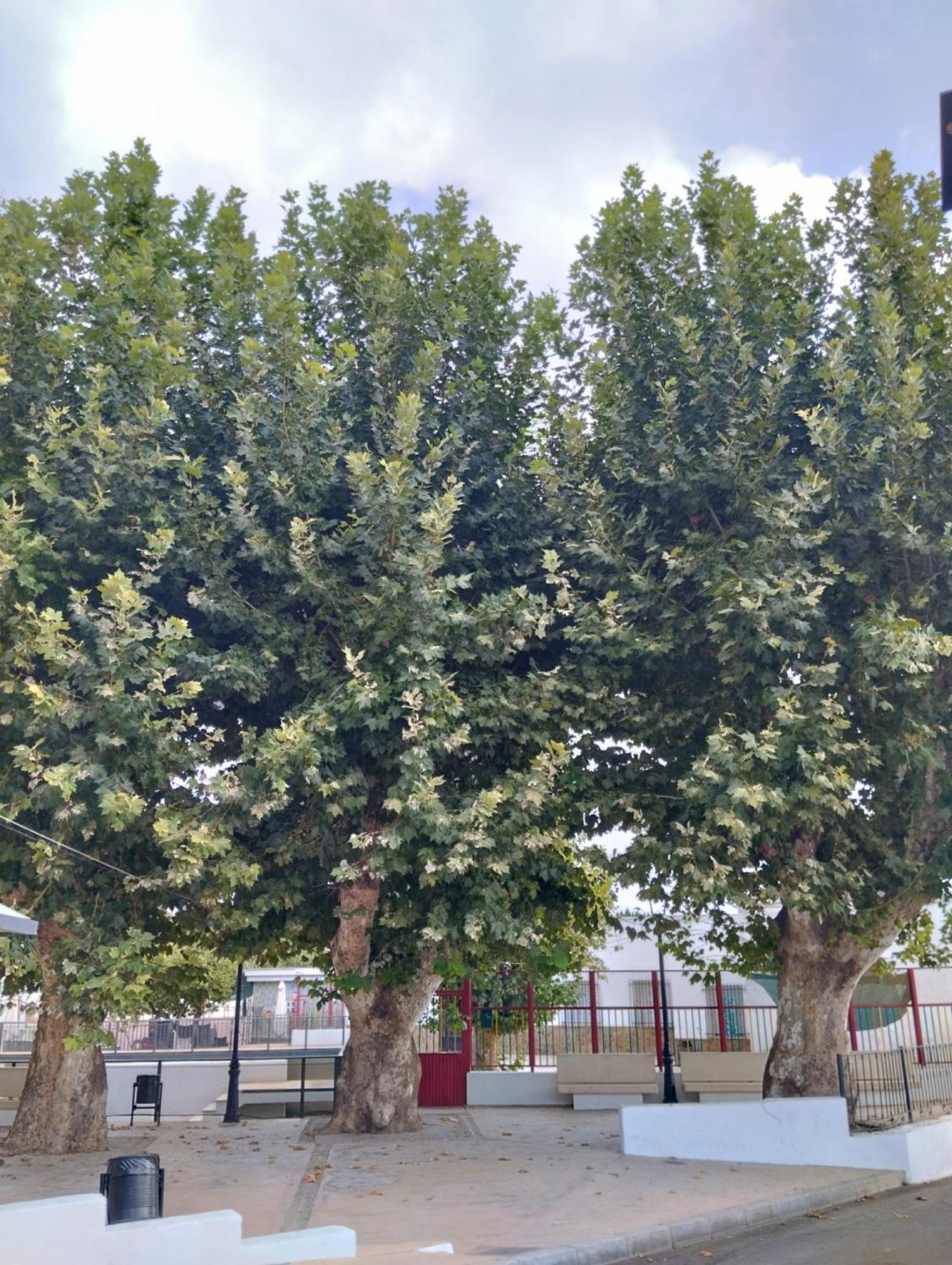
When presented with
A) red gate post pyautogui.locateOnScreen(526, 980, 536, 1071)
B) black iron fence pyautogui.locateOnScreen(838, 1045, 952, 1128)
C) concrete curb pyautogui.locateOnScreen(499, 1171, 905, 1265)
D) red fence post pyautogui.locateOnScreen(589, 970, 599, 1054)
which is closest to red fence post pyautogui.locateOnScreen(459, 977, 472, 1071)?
red gate post pyautogui.locateOnScreen(526, 980, 536, 1071)

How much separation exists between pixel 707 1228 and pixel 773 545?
688 cm

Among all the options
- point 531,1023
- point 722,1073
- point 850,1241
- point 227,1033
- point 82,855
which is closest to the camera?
point 850,1241

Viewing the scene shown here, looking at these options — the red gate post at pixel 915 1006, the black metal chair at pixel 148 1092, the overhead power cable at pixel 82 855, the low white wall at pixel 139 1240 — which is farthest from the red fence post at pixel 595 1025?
the low white wall at pixel 139 1240

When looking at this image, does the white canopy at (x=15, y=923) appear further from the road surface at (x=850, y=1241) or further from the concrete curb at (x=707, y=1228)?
the road surface at (x=850, y=1241)

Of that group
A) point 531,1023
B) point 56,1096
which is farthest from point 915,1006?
point 56,1096

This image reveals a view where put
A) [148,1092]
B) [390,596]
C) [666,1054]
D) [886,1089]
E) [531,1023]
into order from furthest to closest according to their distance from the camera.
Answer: [531,1023] → [148,1092] → [666,1054] → [886,1089] → [390,596]

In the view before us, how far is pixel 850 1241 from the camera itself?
8.59 metres

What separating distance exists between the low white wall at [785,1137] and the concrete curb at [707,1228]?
39cm

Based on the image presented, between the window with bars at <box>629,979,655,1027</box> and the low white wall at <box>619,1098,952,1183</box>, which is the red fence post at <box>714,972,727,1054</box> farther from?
the low white wall at <box>619,1098,952,1183</box>

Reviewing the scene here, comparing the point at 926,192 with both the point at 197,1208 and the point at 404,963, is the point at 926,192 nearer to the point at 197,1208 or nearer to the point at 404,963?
the point at 404,963

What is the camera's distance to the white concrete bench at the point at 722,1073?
1833 cm

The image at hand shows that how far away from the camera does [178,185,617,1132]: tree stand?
1178 centimetres

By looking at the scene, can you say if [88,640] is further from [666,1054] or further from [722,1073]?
[722,1073]

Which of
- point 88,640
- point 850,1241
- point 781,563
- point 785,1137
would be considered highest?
point 781,563
